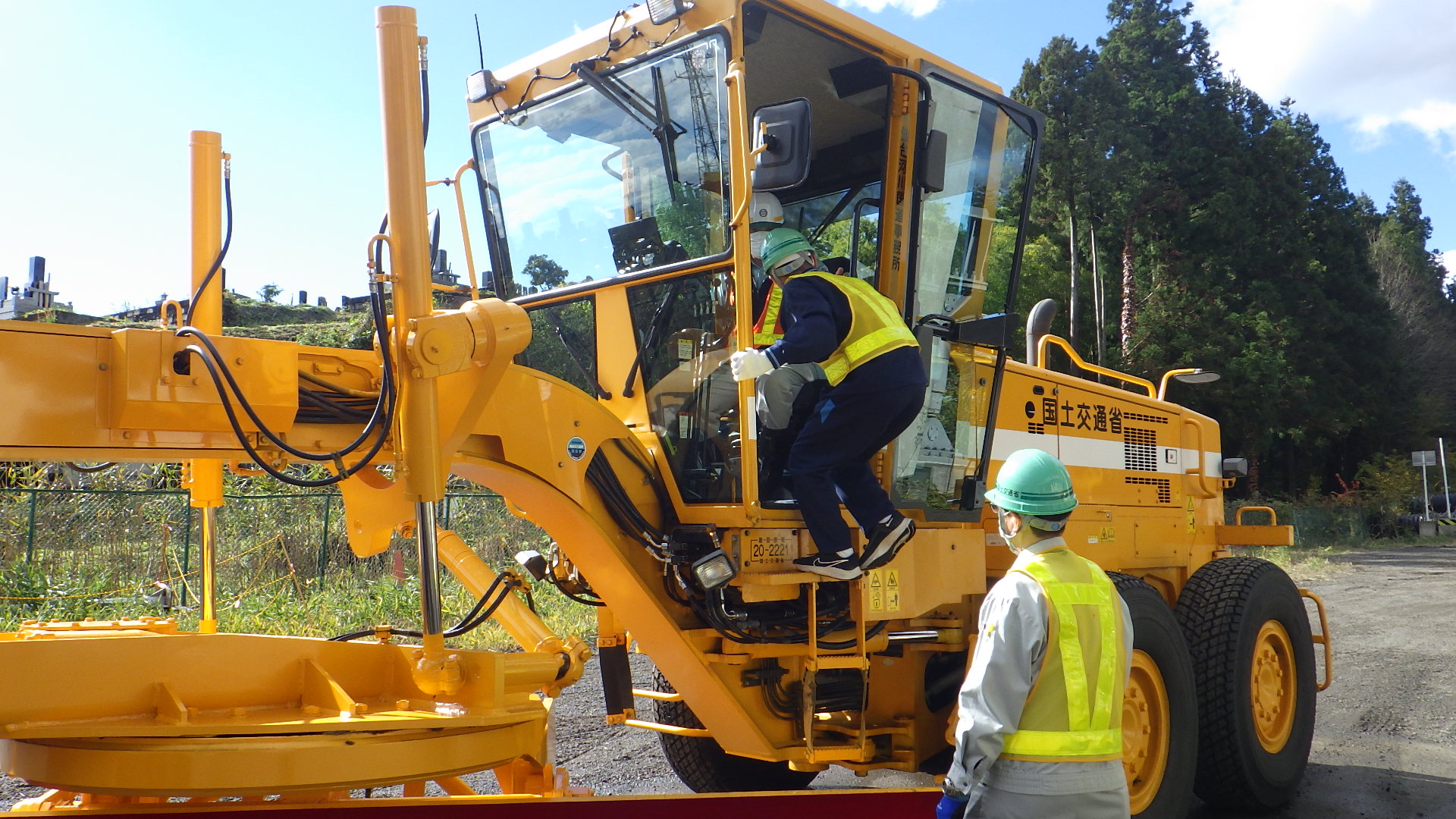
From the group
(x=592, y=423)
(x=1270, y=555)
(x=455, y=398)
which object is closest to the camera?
(x=455, y=398)

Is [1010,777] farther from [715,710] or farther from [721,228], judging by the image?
[721,228]

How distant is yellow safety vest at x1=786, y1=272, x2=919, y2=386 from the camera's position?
13.1ft

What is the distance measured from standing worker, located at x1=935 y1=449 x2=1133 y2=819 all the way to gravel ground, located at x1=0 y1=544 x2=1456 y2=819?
9.34 ft

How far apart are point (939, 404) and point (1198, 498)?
3.13 metres

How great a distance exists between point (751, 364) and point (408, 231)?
127cm

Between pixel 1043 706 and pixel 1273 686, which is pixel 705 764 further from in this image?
pixel 1273 686

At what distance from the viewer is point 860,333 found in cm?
401

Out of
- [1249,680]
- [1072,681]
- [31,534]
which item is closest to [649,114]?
[1072,681]

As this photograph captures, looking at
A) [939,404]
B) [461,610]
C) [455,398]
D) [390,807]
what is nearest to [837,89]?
[939,404]

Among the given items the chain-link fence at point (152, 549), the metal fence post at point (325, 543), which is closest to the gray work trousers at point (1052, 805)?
the chain-link fence at point (152, 549)

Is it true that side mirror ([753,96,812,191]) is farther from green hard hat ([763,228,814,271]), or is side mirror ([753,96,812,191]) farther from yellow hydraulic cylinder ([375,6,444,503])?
yellow hydraulic cylinder ([375,6,444,503])

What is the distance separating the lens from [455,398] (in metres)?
3.26

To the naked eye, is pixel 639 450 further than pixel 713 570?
Yes

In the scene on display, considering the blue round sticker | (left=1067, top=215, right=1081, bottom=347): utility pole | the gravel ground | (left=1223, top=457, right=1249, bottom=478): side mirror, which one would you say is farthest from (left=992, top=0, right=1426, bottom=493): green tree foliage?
the blue round sticker
